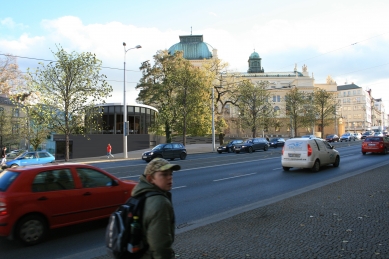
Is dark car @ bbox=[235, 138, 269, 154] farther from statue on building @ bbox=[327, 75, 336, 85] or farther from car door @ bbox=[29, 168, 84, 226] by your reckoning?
statue on building @ bbox=[327, 75, 336, 85]

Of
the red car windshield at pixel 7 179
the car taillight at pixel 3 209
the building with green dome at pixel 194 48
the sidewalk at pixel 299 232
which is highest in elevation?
the building with green dome at pixel 194 48

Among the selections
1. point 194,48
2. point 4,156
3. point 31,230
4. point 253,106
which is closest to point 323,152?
point 31,230

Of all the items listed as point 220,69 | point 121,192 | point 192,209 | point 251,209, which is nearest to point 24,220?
point 121,192

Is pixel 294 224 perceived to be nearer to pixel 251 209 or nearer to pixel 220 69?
pixel 251 209

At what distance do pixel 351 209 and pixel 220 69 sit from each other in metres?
45.9

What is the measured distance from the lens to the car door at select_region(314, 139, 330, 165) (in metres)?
15.7

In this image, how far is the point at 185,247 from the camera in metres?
5.11

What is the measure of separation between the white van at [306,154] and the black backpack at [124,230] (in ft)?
45.0

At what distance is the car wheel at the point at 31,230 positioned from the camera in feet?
18.6

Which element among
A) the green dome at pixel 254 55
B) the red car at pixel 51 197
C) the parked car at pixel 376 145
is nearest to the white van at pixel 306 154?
the red car at pixel 51 197

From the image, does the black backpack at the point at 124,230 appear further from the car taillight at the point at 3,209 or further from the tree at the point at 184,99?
the tree at the point at 184,99

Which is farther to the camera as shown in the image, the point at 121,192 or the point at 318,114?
the point at 318,114

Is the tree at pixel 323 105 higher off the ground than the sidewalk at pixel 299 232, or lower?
higher

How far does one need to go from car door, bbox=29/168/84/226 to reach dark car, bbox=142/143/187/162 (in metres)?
20.9
